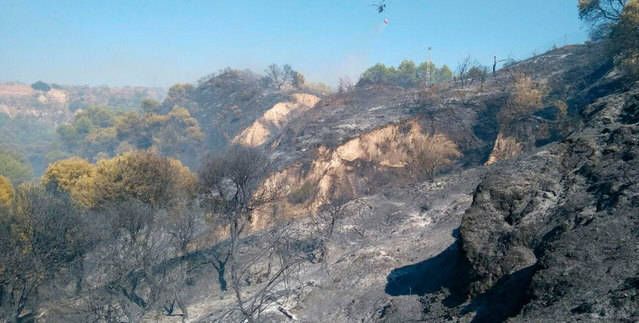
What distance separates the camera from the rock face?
5914 millimetres

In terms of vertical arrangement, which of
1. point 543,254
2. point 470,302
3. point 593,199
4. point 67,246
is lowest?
point 67,246

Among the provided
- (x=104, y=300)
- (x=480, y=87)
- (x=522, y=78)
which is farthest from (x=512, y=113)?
(x=104, y=300)

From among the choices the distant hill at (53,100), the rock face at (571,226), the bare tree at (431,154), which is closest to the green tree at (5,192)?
the bare tree at (431,154)

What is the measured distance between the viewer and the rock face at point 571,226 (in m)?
5.91

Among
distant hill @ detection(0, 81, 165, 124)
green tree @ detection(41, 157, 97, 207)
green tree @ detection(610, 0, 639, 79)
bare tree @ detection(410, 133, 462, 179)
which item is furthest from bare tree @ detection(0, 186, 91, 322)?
distant hill @ detection(0, 81, 165, 124)

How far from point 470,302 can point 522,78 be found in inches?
992

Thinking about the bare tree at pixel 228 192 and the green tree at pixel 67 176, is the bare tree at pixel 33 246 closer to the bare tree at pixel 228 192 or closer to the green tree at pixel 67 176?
the bare tree at pixel 228 192

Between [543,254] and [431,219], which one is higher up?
[543,254]

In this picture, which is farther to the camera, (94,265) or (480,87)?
(480,87)

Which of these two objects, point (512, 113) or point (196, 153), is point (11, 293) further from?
point (196, 153)

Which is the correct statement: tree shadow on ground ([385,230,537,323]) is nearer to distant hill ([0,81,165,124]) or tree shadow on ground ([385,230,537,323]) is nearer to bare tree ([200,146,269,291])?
bare tree ([200,146,269,291])

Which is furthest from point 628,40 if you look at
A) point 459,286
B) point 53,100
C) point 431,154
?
point 53,100

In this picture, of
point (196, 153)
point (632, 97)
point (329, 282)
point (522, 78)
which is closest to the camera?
point (632, 97)

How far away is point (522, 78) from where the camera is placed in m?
29.6
